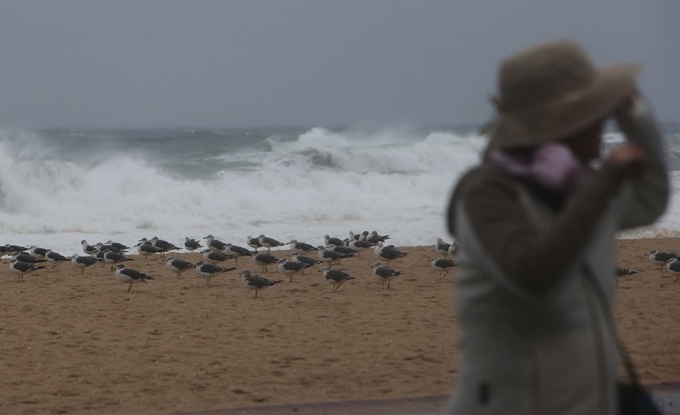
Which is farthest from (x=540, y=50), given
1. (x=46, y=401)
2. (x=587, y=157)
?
(x=46, y=401)

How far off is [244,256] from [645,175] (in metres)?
15.1

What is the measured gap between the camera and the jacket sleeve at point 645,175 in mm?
2428

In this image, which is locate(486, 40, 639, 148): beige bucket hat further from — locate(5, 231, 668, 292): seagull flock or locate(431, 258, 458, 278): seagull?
locate(431, 258, 458, 278): seagull

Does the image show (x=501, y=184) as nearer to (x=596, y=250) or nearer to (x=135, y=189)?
(x=596, y=250)

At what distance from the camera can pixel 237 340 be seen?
9406 mm

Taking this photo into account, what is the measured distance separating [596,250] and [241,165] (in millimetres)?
37369

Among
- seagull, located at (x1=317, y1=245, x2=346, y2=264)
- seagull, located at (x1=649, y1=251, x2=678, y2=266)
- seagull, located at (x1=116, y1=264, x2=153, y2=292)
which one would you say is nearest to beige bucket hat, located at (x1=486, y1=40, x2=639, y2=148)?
seagull, located at (x1=116, y1=264, x2=153, y2=292)

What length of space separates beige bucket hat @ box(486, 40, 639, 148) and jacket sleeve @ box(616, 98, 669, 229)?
76 mm

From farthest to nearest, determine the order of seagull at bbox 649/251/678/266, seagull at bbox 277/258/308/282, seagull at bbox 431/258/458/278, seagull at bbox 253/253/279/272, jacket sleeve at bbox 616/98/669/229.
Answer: seagull at bbox 253/253/279/272 → seagull at bbox 649/251/678/266 → seagull at bbox 431/258/458/278 → seagull at bbox 277/258/308/282 → jacket sleeve at bbox 616/98/669/229

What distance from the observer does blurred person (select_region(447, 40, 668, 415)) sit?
2.12m

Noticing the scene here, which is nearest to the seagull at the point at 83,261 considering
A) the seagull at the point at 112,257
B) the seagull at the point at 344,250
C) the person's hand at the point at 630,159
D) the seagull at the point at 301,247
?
the seagull at the point at 112,257

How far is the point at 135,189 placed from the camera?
107 feet

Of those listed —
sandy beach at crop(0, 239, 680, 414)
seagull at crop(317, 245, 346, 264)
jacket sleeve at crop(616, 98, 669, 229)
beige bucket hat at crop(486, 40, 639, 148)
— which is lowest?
sandy beach at crop(0, 239, 680, 414)

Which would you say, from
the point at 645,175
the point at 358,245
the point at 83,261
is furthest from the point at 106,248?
the point at 645,175
